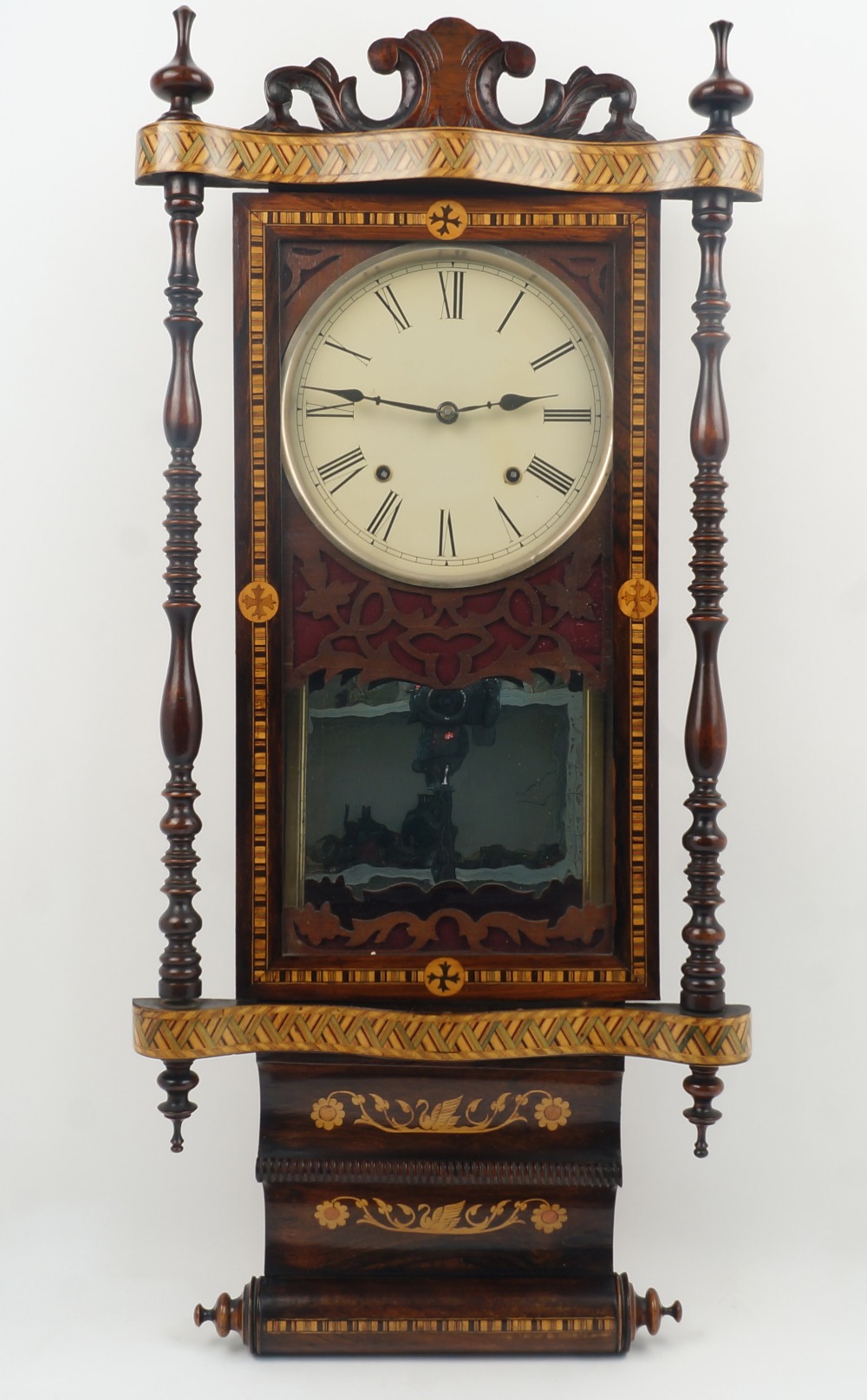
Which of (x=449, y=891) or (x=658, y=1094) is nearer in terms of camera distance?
(x=449, y=891)

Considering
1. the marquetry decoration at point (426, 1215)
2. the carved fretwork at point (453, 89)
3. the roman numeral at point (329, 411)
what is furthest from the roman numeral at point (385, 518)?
the marquetry decoration at point (426, 1215)

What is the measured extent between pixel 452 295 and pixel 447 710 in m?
0.60

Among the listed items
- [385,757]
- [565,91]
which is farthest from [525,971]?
[565,91]

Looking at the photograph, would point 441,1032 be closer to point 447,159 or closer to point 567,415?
point 567,415

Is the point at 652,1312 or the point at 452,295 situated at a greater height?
the point at 452,295

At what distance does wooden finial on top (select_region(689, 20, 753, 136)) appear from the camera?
2.22 m

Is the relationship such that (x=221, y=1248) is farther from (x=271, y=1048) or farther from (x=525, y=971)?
(x=525, y=971)

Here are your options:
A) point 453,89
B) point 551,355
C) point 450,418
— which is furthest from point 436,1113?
point 453,89

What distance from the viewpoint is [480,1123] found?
2330mm

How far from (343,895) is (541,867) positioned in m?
0.29

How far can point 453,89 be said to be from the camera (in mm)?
2268

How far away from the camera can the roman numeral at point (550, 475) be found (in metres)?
2.30

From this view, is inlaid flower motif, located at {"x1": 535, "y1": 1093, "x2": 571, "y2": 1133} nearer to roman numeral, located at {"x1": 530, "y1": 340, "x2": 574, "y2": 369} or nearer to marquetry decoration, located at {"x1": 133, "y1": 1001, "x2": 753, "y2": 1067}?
marquetry decoration, located at {"x1": 133, "y1": 1001, "x2": 753, "y2": 1067}

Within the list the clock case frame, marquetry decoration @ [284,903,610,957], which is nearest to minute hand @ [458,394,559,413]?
the clock case frame
